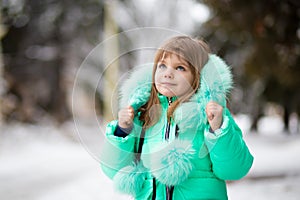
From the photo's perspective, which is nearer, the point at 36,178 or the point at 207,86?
the point at 207,86

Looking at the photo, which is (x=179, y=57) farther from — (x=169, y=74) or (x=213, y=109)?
(x=213, y=109)

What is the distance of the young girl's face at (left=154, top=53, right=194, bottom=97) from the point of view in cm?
179

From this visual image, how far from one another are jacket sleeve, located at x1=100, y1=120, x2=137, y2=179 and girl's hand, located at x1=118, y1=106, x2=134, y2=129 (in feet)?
0.15

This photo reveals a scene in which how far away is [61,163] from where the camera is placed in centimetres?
875

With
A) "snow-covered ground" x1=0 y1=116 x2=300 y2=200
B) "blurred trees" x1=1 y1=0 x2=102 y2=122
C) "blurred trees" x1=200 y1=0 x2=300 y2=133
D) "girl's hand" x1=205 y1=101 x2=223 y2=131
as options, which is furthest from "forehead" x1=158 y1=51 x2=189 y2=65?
"blurred trees" x1=1 y1=0 x2=102 y2=122

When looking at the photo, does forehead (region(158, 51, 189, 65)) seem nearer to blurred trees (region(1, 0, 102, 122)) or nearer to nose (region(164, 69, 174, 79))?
nose (region(164, 69, 174, 79))

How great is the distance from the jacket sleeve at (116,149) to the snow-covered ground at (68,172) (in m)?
0.11

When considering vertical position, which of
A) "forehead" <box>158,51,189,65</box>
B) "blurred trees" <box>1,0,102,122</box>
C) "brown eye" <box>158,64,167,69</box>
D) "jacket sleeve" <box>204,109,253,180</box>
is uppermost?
"blurred trees" <box>1,0,102,122</box>

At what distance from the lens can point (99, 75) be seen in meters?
10.2

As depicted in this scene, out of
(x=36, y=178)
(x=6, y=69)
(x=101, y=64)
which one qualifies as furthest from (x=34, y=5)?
(x=36, y=178)

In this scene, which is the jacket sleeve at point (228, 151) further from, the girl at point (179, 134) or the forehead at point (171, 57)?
the forehead at point (171, 57)

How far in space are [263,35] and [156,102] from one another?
4.38 metres

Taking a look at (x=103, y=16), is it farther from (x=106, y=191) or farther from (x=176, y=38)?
(x=176, y=38)

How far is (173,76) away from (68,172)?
20.4ft
